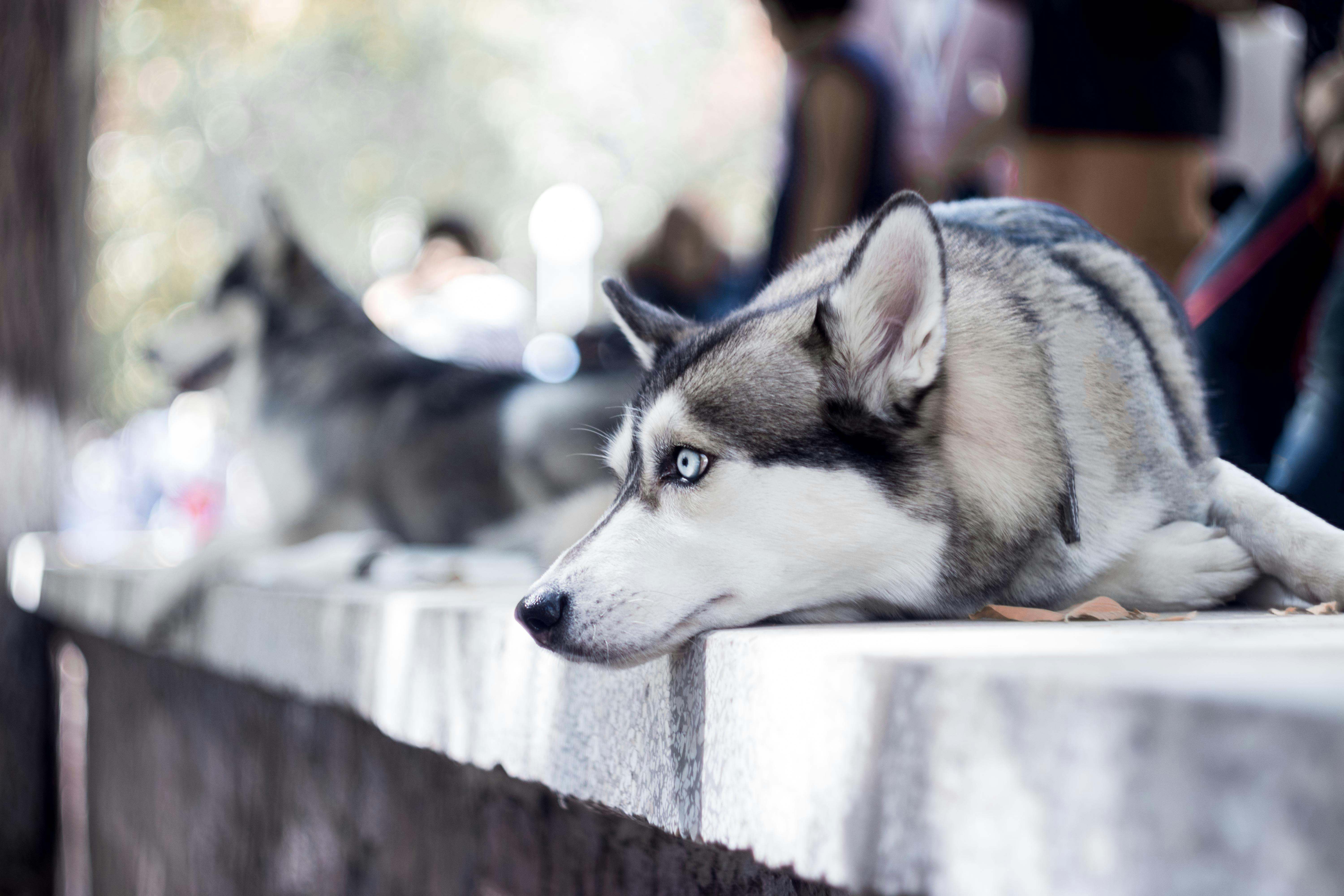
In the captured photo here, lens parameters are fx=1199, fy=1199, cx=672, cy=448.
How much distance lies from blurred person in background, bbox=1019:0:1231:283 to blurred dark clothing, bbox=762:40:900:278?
524 millimetres

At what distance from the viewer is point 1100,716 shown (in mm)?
884

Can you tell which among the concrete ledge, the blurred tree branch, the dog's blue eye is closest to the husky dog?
the dog's blue eye

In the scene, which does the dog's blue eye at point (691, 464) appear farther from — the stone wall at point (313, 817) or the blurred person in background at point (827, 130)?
the blurred person in background at point (827, 130)

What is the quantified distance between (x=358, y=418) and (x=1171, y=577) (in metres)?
3.32

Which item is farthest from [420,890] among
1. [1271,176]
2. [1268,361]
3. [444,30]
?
[444,30]

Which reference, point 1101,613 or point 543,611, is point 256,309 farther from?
point 1101,613

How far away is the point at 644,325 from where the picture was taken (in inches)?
88.9

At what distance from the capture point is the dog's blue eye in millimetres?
1803

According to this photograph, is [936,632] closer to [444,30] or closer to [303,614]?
[303,614]

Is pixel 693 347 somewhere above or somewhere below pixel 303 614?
above

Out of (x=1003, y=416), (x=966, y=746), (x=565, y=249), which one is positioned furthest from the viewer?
(x=565, y=249)

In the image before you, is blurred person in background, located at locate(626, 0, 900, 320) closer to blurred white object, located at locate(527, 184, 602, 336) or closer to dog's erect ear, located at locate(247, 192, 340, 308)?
dog's erect ear, located at locate(247, 192, 340, 308)

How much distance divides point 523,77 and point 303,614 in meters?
25.1

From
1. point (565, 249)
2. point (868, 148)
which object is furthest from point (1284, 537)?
point (565, 249)
